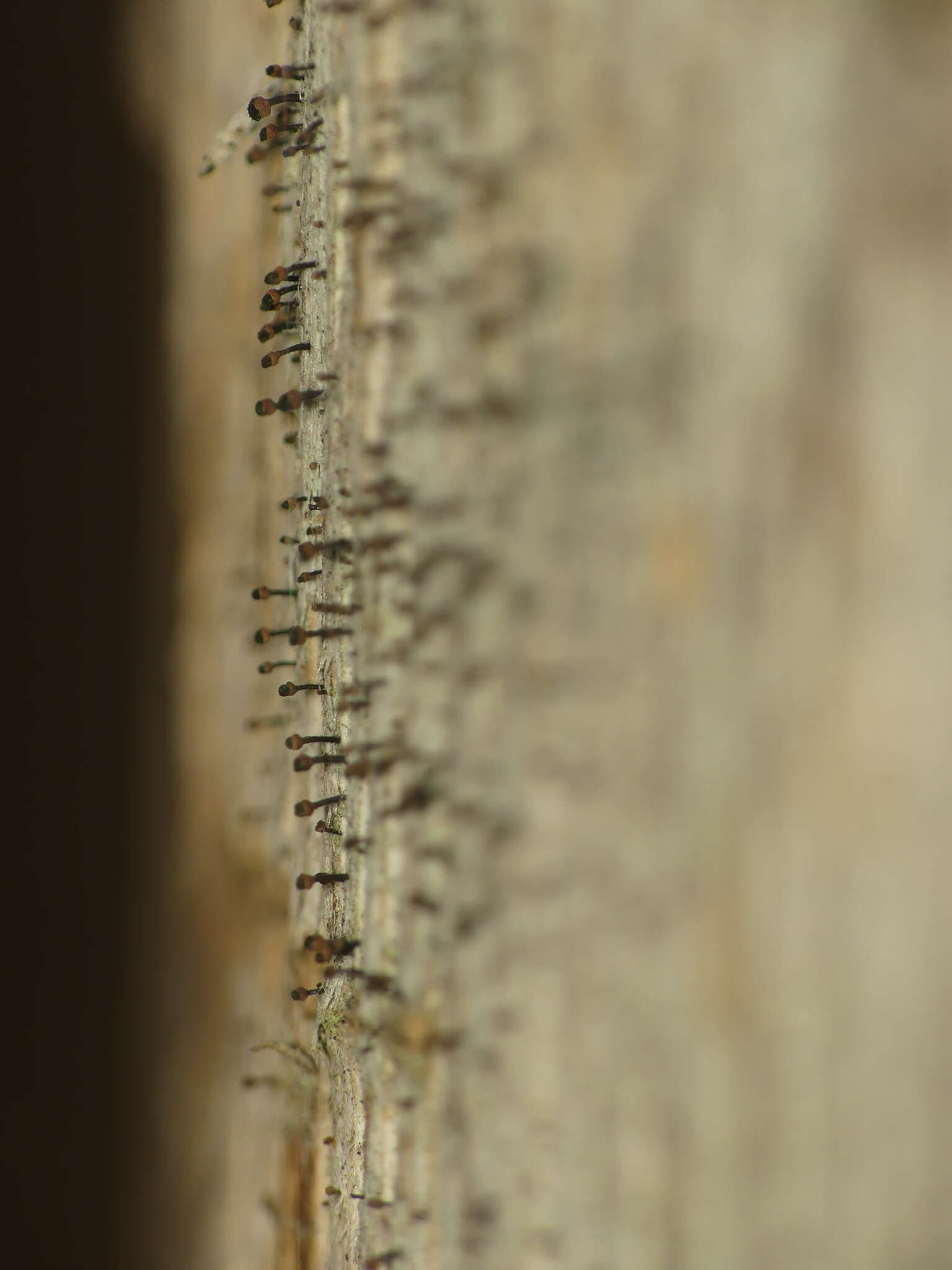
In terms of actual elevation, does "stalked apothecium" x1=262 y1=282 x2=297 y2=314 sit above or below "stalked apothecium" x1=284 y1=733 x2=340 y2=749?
above

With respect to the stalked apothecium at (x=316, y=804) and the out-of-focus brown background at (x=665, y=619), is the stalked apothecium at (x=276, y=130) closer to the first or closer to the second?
the out-of-focus brown background at (x=665, y=619)

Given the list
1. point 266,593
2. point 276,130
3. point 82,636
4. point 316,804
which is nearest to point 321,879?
point 316,804

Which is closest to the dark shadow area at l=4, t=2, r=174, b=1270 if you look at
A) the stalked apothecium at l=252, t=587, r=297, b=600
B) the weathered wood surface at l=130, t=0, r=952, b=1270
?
the stalked apothecium at l=252, t=587, r=297, b=600

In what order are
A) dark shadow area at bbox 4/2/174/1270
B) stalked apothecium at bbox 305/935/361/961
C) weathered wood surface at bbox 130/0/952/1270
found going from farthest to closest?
dark shadow area at bbox 4/2/174/1270, stalked apothecium at bbox 305/935/361/961, weathered wood surface at bbox 130/0/952/1270

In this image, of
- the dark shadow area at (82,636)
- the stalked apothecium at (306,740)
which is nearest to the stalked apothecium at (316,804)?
the stalked apothecium at (306,740)

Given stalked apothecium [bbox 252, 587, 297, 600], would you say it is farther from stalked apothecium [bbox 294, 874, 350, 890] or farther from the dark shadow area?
the dark shadow area

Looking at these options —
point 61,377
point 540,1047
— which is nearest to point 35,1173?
point 61,377
